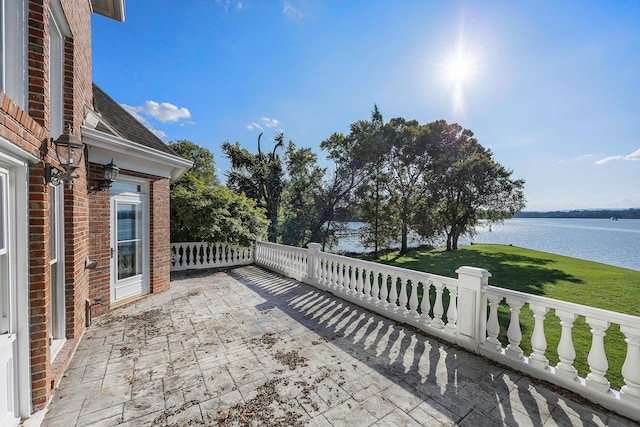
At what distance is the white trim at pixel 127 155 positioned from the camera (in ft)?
13.4

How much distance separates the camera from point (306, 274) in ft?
21.8

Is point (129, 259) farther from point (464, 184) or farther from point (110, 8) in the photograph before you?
point (464, 184)

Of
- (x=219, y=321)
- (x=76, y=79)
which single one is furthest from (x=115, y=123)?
(x=219, y=321)

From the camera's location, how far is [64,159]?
2.69 meters

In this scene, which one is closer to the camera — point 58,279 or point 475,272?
point 58,279

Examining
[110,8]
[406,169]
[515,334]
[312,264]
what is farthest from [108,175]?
[406,169]

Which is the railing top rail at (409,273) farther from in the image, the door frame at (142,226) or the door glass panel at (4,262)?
the door frame at (142,226)

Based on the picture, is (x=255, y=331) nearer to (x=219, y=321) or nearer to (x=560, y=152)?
(x=219, y=321)

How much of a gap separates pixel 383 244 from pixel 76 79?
16.0m

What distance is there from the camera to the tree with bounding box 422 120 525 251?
52.0ft

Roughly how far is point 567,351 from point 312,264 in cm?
476

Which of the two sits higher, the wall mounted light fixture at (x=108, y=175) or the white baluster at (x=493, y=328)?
the wall mounted light fixture at (x=108, y=175)

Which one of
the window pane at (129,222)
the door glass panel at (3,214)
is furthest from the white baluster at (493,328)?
the window pane at (129,222)

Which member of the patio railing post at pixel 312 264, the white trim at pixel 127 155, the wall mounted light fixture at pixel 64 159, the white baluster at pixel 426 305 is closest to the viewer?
the wall mounted light fixture at pixel 64 159
